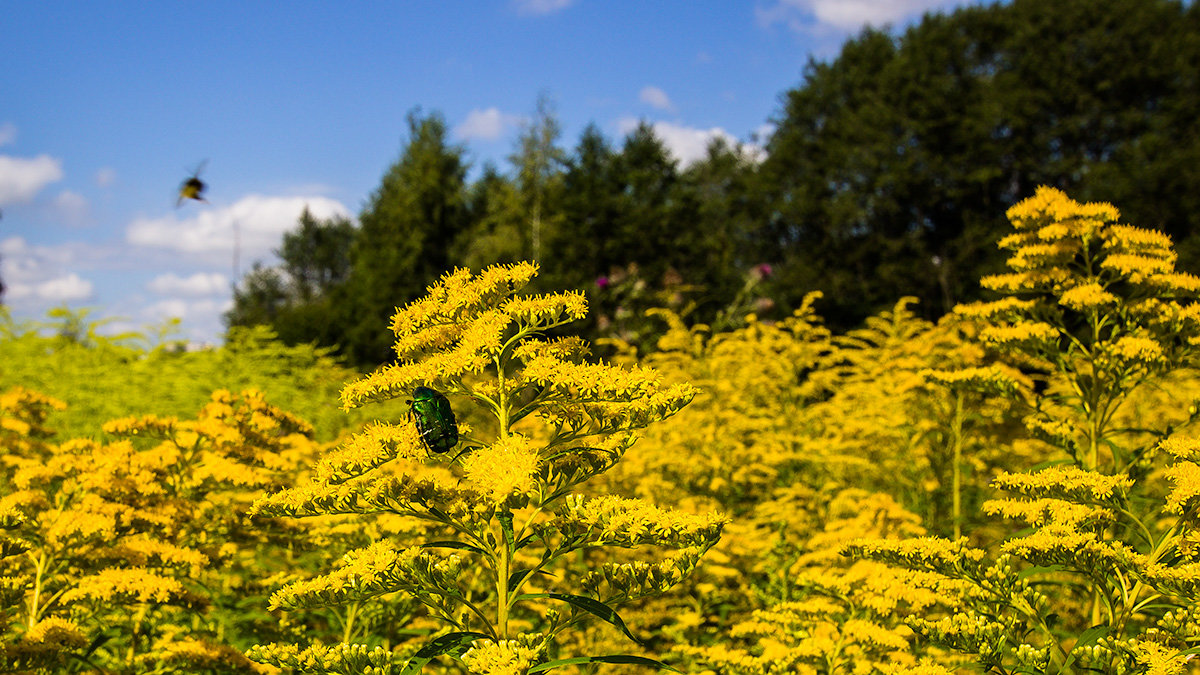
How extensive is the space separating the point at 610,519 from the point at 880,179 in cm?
2988

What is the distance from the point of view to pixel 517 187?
1367 inches

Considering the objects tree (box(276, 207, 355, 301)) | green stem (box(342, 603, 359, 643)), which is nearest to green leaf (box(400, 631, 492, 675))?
green stem (box(342, 603, 359, 643))

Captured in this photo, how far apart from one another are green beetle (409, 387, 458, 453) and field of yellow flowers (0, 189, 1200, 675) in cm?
3

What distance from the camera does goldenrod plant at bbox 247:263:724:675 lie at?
2393mm

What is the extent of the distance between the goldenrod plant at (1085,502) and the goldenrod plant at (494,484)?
1.28m

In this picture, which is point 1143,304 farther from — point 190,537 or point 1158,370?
point 190,537

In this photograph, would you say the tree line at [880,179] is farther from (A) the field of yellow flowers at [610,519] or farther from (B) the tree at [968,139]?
(A) the field of yellow flowers at [610,519]

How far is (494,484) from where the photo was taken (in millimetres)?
2266

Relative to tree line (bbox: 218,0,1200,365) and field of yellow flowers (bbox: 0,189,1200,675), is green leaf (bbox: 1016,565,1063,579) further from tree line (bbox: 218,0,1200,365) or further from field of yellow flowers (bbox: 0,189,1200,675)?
tree line (bbox: 218,0,1200,365)

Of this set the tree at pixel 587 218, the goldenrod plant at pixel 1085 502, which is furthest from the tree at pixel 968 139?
the goldenrod plant at pixel 1085 502

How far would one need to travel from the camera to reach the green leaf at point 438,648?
222 centimetres

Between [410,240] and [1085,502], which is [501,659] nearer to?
[1085,502]

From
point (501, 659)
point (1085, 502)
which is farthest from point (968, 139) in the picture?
point (501, 659)

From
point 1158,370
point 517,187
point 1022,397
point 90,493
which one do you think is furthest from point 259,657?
Result: point 517,187
